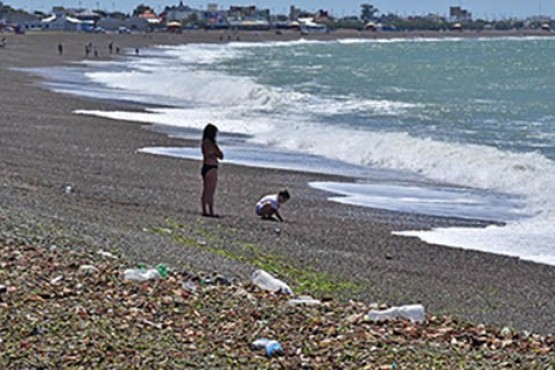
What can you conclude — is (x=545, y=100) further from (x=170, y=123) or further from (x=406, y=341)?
(x=406, y=341)

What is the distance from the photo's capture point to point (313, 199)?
17938 millimetres

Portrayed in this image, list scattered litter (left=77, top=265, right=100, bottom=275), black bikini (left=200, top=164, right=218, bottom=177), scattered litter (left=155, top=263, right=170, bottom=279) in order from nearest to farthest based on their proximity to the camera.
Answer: scattered litter (left=77, top=265, right=100, bottom=275), scattered litter (left=155, top=263, right=170, bottom=279), black bikini (left=200, top=164, right=218, bottom=177)

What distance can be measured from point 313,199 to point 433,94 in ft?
120

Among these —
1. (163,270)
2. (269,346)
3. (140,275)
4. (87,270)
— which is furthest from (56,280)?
(269,346)

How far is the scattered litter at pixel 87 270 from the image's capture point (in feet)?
29.7

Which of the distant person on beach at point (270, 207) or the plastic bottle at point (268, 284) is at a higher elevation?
the plastic bottle at point (268, 284)

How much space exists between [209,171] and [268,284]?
597 cm

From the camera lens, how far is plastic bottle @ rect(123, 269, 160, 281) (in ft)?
29.7

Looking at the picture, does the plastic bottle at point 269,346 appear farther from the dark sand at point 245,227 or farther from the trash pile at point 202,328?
the dark sand at point 245,227

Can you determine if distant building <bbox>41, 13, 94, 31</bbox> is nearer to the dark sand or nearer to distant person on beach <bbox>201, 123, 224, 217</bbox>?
the dark sand

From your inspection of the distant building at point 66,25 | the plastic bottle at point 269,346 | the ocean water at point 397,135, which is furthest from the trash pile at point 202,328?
the distant building at point 66,25

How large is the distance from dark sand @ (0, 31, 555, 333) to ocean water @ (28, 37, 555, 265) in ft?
3.06

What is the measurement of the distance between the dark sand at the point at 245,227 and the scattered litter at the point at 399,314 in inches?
60.3

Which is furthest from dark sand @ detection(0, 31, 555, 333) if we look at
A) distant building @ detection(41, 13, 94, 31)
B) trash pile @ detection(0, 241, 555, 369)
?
distant building @ detection(41, 13, 94, 31)
